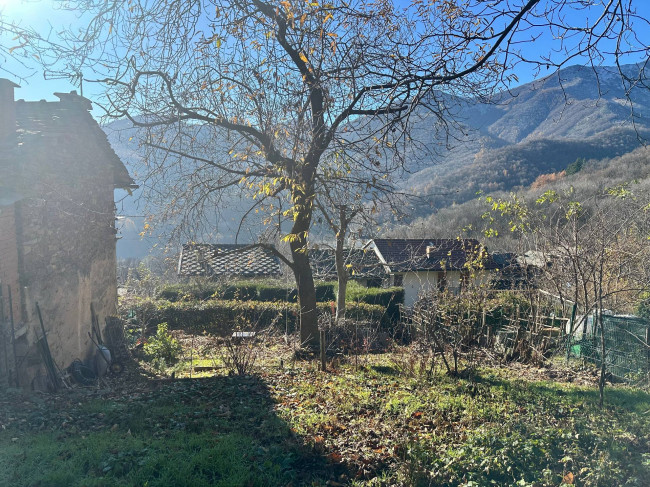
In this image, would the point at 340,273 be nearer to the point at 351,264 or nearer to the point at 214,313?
the point at 351,264

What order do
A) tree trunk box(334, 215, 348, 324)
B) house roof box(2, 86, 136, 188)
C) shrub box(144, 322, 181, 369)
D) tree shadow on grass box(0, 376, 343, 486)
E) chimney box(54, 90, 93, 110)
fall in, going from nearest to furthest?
tree shadow on grass box(0, 376, 343, 486) → house roof box(2, 86, 136, 188) → shrub box(144, 322, 181, 369) → chimney box(54, 90, 93, 110) → tree trunk box(334, 215, 348, 324)

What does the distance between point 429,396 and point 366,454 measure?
213cm

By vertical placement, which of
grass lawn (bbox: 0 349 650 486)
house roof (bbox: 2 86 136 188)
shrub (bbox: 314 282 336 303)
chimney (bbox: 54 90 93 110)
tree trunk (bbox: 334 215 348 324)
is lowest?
grass lawn (bbox: 0 349 650 486)

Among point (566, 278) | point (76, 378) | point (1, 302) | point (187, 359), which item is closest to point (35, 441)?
→ point (1, 302)

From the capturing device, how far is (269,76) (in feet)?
23.8

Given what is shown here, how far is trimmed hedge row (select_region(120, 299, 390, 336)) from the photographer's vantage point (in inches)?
627

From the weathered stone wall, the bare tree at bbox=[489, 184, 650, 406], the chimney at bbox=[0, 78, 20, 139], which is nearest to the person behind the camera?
the weathered stone wall

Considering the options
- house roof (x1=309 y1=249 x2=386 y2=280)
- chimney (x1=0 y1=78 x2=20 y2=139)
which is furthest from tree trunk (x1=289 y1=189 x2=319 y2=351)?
chimney (x1=0 y1=78 x2=20 y2=139)

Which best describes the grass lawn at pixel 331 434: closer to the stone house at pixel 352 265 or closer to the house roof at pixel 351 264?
the stone house at pixel 352 265

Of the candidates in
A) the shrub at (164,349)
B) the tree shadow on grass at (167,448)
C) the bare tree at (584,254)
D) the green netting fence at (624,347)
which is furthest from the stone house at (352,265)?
the green netting fence at (624,347)

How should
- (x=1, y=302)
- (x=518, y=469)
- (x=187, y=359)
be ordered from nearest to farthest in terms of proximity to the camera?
1. (x=518, y=469)
2. (x=1, y=302)
3. (x=187, y=359)

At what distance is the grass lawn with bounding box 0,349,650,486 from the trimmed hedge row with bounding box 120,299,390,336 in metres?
8.28

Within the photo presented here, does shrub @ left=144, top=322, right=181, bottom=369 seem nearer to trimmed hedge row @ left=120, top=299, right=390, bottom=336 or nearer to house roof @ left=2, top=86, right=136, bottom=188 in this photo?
house roof @ left=2, top=86, right=136, bottom=188

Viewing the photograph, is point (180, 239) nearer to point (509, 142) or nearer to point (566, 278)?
point (566, 278)
